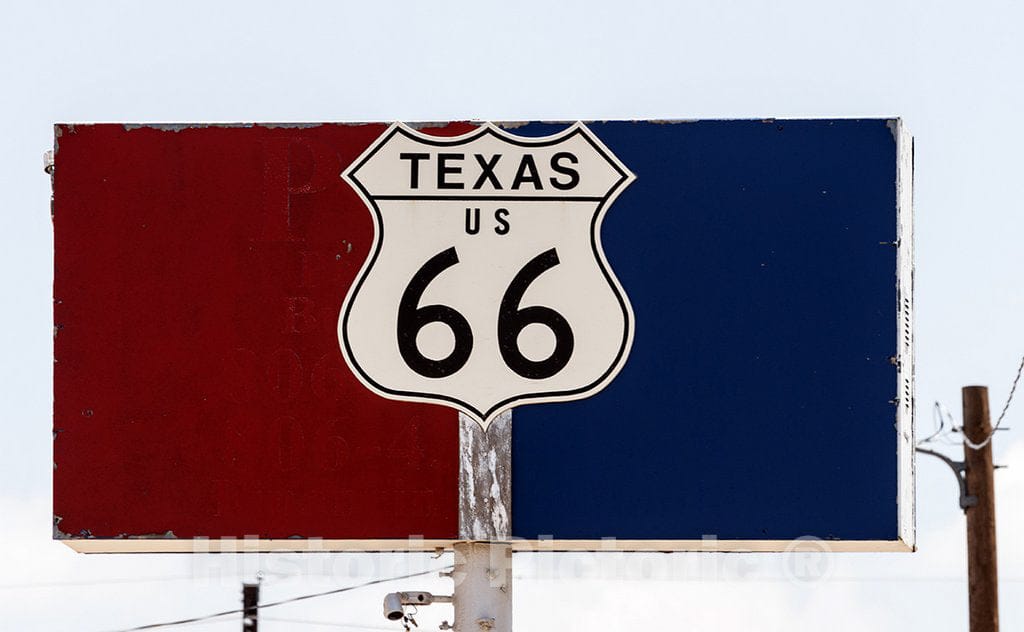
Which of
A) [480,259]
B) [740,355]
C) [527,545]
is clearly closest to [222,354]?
[480,259]

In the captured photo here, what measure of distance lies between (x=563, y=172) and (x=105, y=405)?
88.1 inches

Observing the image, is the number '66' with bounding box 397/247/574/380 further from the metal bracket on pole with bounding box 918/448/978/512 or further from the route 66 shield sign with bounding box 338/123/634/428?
the metal bracket on pole with bounding box 918/448/978/512

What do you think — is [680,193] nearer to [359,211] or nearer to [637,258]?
[637,258]

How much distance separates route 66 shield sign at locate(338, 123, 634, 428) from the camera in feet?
45.7

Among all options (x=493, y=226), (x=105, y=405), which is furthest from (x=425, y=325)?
(x=105, y=405)

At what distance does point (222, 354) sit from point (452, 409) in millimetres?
1048

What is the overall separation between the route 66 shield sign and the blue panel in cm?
11

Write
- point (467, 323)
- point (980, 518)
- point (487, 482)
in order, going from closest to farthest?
point (487, 482) → point (467, 323) → point (980, 518)

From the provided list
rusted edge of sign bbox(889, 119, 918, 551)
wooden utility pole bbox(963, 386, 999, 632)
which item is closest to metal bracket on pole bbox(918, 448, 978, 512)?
wooden utility pole bbox(963, 386, 999, 632)

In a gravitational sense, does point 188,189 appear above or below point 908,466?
above

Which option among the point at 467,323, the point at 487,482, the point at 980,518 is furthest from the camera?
the point at 980,518

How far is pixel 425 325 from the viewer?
45.8ft

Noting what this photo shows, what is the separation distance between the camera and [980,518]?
868 inches

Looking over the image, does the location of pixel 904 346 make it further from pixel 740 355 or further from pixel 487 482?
pixel 487 482
